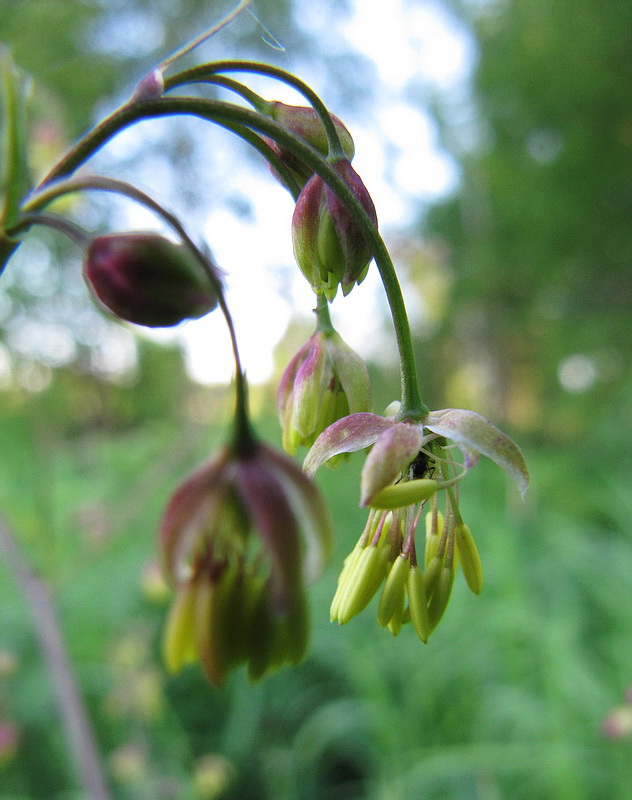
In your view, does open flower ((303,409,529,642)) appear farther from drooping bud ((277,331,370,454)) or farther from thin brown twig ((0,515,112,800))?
thin brown twig ((0,515,112,800))

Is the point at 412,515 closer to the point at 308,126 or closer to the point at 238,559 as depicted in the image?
the point at 238,559

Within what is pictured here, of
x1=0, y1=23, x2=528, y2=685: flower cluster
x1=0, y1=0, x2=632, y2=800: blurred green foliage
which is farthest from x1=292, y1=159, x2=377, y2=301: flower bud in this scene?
x1=0, y1=0, x2=632, y2=800: blurred green foliage

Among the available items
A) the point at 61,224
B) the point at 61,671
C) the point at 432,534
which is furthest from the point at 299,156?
the point at 61,671

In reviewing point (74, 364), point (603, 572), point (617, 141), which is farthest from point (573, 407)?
point (74, 364)

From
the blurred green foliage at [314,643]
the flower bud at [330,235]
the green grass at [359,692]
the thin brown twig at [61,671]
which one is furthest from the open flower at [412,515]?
the green grass at [359,692]

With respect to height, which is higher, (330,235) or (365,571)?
(330,235)

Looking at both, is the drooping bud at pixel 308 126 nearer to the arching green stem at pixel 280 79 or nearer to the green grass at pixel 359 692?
the arching green stem at pixel 280 79
